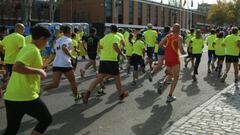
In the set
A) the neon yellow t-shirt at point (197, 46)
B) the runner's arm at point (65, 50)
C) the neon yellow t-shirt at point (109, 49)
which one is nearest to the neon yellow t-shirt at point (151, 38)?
the neon yellow t-shirt at point (197, 46)

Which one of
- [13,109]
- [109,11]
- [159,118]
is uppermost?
[109,11]

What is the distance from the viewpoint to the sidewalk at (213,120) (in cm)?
704

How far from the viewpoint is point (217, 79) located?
14422mm

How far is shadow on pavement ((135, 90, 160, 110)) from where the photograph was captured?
9484 millimetres

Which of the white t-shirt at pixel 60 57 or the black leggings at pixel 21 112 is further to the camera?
the white t-shirt at pixel 60 57

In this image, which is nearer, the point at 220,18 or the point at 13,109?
the point at 13,109

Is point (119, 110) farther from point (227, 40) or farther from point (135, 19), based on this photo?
point (135, 19)

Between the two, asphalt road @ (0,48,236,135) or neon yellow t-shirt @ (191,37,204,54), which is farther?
neon yellow t-shirt @ (191,37,204,54)

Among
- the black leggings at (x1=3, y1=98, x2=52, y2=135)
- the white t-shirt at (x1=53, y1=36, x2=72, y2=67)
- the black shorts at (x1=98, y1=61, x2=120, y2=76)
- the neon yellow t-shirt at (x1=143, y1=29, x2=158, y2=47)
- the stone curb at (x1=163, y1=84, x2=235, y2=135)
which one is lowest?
the stone curb at (x1=163, y1=84, x2=235, y2=135)

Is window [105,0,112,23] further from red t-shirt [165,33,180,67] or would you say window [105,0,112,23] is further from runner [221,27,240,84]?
red t-shirt [165,33,180,67]

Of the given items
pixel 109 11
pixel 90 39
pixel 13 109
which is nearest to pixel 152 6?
pixel 109 11

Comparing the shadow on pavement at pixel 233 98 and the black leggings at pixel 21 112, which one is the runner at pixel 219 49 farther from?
the black leggings at pixel 21 112

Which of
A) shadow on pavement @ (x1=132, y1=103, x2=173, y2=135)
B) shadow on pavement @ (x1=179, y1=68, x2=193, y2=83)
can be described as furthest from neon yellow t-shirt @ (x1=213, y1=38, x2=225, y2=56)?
shadow on pavement @ (x1=132, y1=103, x2=173, y2=135)

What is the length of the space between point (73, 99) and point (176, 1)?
2931 inches
